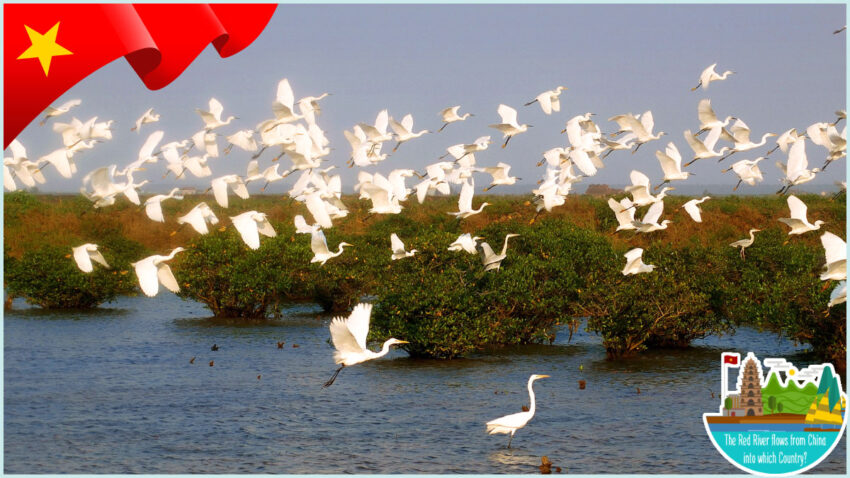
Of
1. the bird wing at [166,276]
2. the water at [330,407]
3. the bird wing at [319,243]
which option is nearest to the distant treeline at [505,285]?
the water at [330,407]

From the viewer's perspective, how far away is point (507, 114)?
18.3 metres

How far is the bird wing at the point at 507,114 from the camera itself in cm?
1830

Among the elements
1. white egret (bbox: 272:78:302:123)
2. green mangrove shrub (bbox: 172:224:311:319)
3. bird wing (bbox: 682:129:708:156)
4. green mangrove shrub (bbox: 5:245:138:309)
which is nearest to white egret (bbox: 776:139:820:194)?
bird wing (bbox: 682:129:708:156)

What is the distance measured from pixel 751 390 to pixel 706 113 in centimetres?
780

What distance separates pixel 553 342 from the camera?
20891mm

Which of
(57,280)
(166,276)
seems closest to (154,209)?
(166,276)

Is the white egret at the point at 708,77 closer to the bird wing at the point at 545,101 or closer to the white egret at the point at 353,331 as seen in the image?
the bird wing at the point at 545,101

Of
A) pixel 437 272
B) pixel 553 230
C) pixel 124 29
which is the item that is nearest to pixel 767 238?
pixel 553 230

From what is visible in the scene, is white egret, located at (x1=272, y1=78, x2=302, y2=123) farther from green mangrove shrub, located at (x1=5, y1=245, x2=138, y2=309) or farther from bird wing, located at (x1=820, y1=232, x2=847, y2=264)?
green mangrove shrub, located at (x1=5, y1=245, x2=138, y2=309)

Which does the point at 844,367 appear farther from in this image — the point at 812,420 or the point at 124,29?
the point at 124,29

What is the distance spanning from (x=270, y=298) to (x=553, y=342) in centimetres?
757

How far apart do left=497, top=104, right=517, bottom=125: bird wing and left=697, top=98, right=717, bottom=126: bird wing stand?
3.39 m

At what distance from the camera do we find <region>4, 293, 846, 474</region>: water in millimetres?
12711

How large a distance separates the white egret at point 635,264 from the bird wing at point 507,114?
3.40 meters
